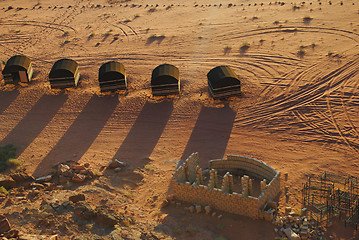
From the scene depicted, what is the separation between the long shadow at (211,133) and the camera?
93.4ft

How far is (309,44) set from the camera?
1581 inches

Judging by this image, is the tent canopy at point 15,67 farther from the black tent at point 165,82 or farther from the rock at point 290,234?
the rock at point 290,234

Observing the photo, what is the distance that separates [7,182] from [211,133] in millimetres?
12290

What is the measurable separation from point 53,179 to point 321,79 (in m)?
20.0

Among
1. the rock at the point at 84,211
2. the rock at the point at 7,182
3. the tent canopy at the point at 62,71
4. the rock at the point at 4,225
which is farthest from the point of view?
the tent canopy at the point at 62,71

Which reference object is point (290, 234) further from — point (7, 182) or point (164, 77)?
point (164, 77)

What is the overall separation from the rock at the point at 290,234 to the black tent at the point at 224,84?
13.4 meters

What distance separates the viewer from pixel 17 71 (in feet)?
124

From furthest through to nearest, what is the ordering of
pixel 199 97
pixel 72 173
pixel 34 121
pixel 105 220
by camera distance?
pixel 199 97 → pixel 34 121 → pixel 72 173 → pixel 105 220

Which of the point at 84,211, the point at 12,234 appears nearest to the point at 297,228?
the point at 84,211

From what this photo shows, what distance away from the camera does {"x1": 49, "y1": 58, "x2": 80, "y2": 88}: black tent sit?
118ft

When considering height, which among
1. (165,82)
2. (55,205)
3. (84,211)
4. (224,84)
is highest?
(165,82)

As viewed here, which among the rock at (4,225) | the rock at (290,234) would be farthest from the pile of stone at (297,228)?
the rock at (4,225)

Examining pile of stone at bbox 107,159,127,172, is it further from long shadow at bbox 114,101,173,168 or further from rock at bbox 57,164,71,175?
rock at bbox 57,164,71,175
